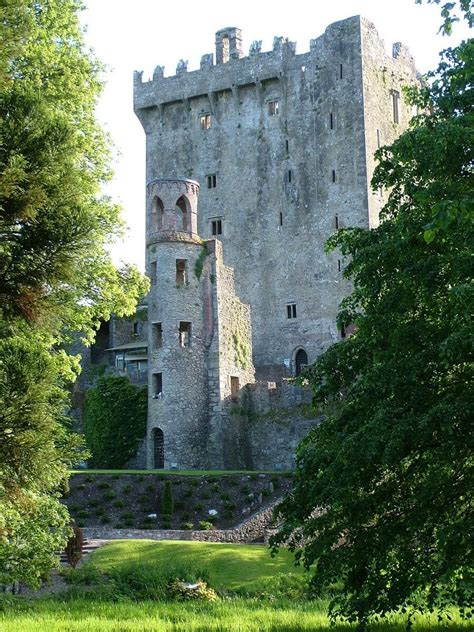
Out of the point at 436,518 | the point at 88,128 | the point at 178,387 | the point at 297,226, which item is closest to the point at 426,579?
the point at 436,518

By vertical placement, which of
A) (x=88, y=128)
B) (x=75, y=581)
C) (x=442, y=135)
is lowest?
(x=75, y=581)

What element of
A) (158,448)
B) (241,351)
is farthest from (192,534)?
(241,351)

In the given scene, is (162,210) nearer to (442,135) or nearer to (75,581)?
(75,581)

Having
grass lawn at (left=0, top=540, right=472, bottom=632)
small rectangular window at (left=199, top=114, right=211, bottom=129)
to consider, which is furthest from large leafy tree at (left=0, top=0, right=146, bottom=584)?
small rectangular window at (left=199, top=114, right=211, bottom=129)

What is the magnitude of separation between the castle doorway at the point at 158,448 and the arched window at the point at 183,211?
9281mm

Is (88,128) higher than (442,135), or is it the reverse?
(88,128)

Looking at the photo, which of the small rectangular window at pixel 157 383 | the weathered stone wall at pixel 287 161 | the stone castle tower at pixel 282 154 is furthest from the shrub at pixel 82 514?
the weathered stone wall at pixel 287 161

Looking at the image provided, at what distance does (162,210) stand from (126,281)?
26.7 meters

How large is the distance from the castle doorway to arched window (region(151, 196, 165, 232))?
907 centimetres

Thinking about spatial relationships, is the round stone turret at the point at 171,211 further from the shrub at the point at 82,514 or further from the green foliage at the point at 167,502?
the shrub at the point at 82,514

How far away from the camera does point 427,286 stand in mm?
17375

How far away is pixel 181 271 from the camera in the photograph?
2000 inches

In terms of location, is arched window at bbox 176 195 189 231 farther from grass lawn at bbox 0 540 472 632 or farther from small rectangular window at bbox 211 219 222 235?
grass lawn at bbox 0 540 472 632

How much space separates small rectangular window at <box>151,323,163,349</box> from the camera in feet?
163
